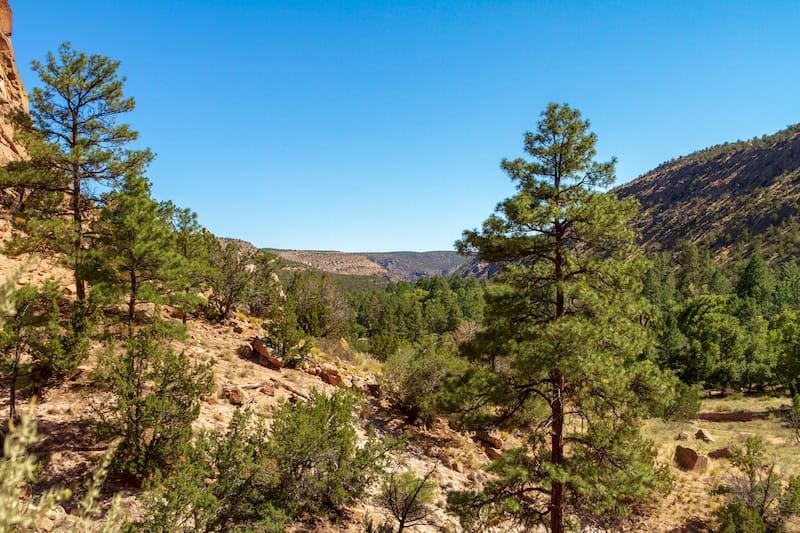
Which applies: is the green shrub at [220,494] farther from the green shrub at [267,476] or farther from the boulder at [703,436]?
the boulder at [703,436]

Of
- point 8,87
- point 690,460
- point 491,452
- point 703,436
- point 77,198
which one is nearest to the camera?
point 77,198

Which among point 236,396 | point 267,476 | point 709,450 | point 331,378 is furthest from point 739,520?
point 236,396

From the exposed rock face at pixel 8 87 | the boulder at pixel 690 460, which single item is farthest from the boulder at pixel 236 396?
the exposed rock face at pixel 8 87

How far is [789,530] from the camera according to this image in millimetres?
10008

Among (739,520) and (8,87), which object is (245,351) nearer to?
(739,520)

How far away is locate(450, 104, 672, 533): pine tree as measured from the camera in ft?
21.8

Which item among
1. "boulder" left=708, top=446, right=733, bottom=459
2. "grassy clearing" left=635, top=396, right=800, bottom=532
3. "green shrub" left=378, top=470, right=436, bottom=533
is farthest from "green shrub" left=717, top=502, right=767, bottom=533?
"green shrub" left=378, top=470, right=436, bottom=533

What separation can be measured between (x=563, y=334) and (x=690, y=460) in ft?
43.3

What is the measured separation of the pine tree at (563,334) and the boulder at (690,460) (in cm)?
1027

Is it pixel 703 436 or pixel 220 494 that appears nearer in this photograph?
pixel 220 494

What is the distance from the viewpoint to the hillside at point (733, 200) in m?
92.1

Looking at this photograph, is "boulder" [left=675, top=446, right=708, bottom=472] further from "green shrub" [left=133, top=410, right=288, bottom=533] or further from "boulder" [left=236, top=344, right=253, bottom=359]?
"boulder" [left=236, top=344, right=253, bottom=359]

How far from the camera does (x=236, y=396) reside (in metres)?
11.5

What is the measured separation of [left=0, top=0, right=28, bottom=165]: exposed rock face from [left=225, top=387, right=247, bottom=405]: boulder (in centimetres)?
1812
